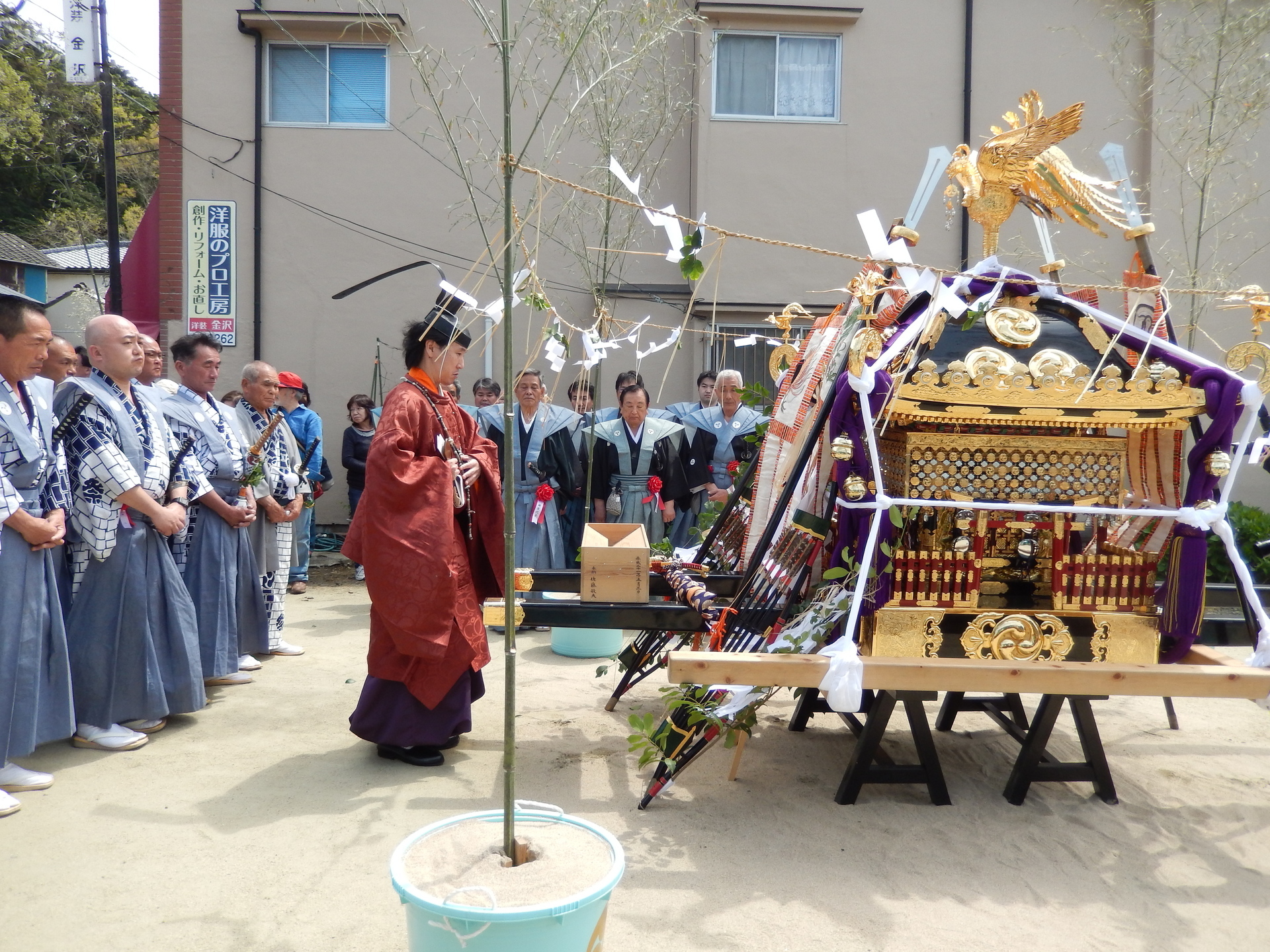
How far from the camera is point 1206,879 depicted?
3111 millimetres

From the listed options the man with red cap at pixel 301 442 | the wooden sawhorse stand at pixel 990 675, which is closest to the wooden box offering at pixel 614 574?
the wooden sawhorse stand at pixel 990 675

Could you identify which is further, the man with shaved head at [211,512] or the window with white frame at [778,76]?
the window with white frame at [778,76]

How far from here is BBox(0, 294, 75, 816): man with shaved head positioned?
348 centimetres

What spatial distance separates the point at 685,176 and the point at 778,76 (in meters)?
1.30

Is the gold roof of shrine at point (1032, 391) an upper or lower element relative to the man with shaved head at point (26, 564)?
upper

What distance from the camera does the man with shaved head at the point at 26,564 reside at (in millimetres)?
3479

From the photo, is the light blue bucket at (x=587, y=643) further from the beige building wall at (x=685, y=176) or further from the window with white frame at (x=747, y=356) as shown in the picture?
the window with white frame at (x=747, y=356)

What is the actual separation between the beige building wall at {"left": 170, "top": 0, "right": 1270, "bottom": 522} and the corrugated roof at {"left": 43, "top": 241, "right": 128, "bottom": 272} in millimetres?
17335

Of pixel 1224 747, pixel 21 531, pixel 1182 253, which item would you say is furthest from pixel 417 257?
pixel 1224 747

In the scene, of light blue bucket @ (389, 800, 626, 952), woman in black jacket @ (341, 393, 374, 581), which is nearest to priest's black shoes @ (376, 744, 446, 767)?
light blue bucket @ (389, 800, 626, 952)

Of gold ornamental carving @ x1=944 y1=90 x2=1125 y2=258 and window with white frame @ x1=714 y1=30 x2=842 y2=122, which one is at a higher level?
window with white frame @ x1=714 y1=30 x2=842 y2=122

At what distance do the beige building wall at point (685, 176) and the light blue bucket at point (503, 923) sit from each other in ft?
24.0

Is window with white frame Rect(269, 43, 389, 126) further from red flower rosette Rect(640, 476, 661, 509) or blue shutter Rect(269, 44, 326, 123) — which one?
red flower rosette Rect(640, 476, 661, 509)

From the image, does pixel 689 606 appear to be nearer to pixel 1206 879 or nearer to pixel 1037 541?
pixel 1037 541
